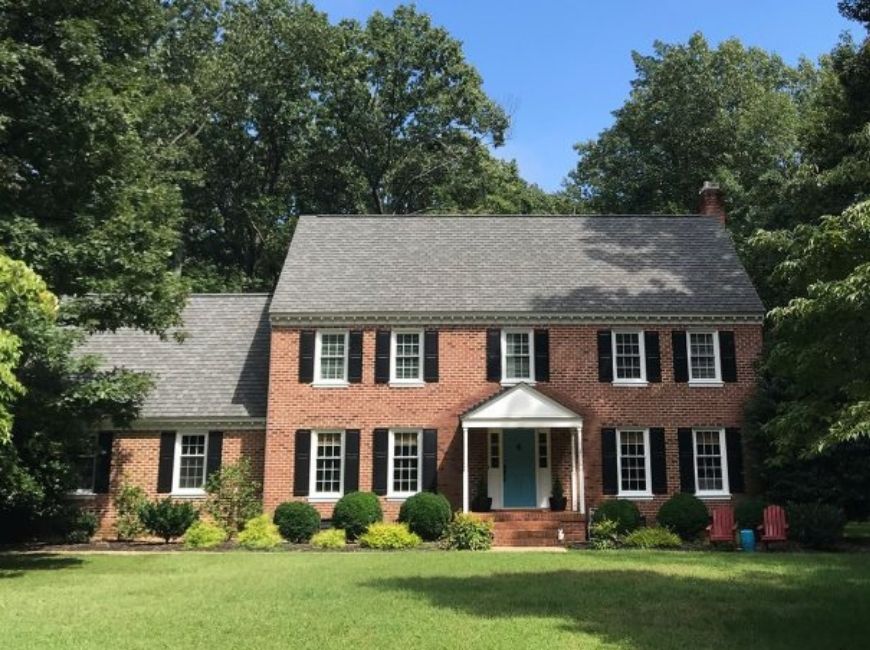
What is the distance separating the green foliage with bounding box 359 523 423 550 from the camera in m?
19.8

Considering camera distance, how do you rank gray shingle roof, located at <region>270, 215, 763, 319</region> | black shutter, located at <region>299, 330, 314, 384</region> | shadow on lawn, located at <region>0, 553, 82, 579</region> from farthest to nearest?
gray shingle roof, located at <region>270, 215, 763, 319</region>
black shutter, located at <region>299, 330, 314, 384</region>
shadow on lawn, located at <region>0, 553, 82, 579</region>

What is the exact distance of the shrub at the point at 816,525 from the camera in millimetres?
18250

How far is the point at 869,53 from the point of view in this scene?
20.6 m

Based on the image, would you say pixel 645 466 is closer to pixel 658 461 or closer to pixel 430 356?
pixel 658 461

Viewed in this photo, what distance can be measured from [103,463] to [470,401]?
33.9 ft

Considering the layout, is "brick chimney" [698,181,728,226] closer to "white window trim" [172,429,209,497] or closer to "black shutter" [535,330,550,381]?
"black shutter" [535,330,550,381]

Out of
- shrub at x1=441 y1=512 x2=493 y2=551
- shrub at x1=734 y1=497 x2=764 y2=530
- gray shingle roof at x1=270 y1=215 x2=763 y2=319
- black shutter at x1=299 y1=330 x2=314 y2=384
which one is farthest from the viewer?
gray shingle roof at x1=270 y1=215 x2=763 y2=319

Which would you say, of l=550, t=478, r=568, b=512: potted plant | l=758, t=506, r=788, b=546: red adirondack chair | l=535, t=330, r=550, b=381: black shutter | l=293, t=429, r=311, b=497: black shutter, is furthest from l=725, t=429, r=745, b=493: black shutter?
l=293, t=429, r=311, b=497: black shutter

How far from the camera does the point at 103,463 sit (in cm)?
2248

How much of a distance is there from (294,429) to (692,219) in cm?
1508

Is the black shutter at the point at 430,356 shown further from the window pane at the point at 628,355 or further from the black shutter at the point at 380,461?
the window pane at the point at 628,355

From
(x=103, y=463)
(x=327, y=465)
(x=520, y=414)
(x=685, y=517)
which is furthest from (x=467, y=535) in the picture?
(x=103, y=463)

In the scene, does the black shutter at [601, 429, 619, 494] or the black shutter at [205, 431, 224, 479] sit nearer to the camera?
the black shutter at [601, 429, 619, 494]

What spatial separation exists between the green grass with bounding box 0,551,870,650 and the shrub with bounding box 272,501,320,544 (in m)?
4.09
